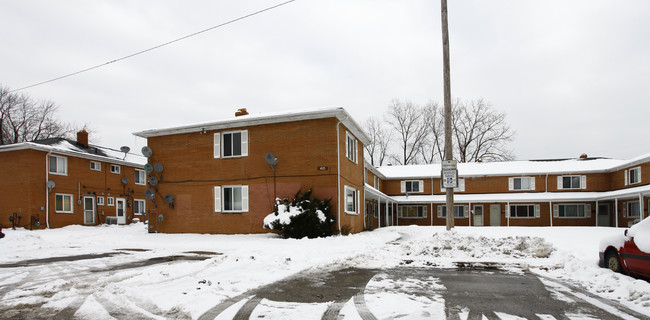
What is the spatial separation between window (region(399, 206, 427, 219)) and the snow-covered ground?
2723 cm

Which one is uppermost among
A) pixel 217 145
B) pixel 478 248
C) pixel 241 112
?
pixel 241 112

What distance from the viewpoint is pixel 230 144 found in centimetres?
2036

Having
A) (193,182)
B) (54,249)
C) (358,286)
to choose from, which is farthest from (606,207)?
(54,249)

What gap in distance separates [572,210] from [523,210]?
4.08 meters

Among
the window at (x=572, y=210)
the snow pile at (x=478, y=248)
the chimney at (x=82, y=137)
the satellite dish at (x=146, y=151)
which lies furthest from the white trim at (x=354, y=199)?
the window at (x=572, y=210)

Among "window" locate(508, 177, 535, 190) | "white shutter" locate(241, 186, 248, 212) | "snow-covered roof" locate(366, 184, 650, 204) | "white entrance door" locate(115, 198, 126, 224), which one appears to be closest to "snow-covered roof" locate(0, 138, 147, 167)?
"white entrance door" locate(115, 198, 126, 224)

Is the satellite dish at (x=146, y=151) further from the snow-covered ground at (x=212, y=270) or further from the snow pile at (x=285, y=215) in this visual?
the snow pile at (x=285, y=215)

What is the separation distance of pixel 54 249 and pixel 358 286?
42.7 feet

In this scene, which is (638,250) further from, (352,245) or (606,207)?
(606,207)

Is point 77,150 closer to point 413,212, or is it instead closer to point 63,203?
point 63,203

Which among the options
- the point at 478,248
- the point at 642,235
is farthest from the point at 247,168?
the point at 642,235

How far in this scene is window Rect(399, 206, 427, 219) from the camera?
41.2 m

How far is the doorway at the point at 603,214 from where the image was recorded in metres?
36.4

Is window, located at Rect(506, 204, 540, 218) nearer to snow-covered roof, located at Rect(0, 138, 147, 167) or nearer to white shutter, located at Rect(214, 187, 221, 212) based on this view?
white shutter, located at Rect(214, 187, 221, 212)
